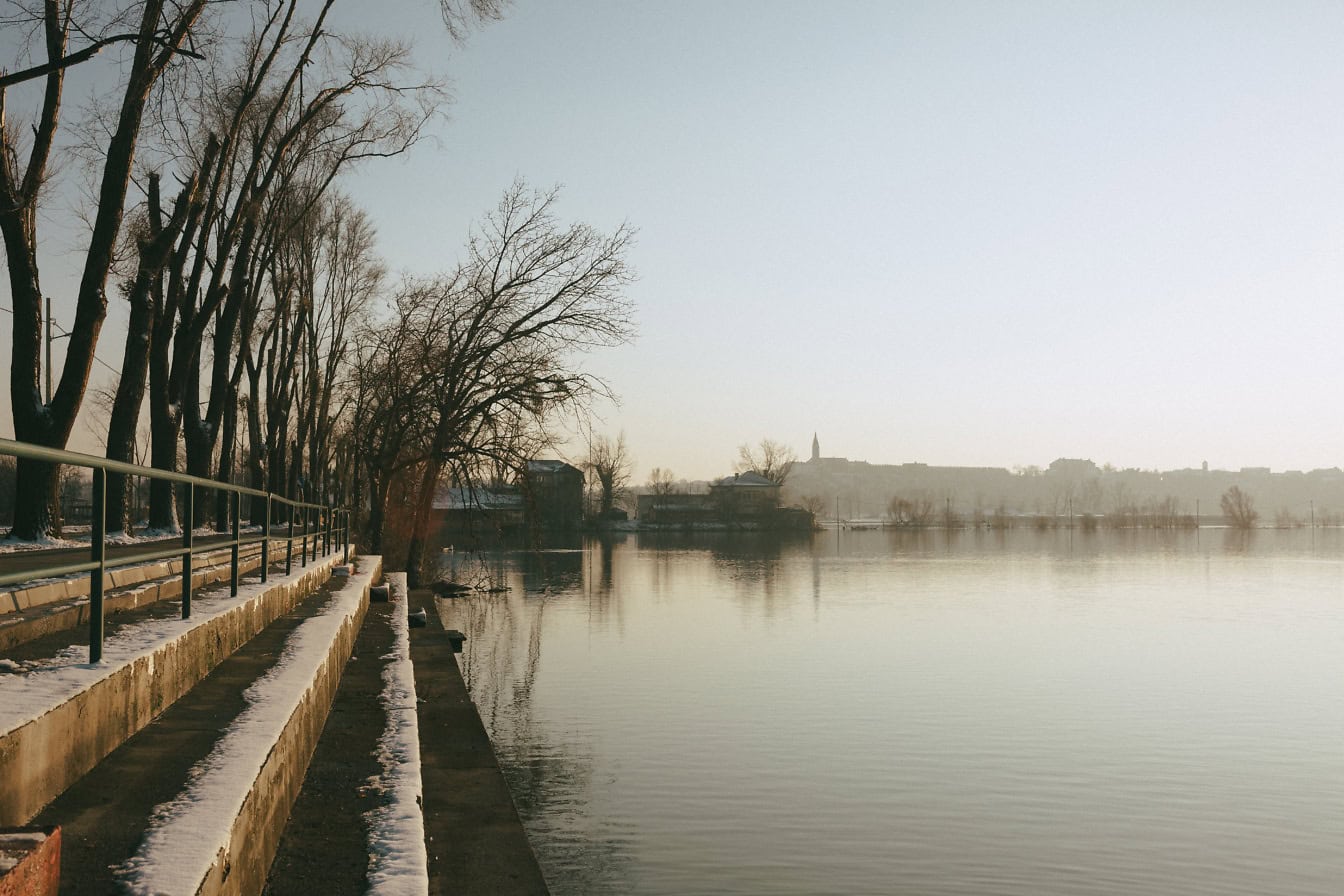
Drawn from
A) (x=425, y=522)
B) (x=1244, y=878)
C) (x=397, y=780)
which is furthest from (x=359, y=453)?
(x=397, y=780)

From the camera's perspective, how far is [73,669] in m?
4.74

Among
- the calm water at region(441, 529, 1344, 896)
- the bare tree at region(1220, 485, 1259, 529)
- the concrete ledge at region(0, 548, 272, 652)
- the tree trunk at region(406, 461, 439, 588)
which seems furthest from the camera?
the bare tree at region(1220, 485, 1259, 529)

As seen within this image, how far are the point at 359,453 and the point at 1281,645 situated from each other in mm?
24107

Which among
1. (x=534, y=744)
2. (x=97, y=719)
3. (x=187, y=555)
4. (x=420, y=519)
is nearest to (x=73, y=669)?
(x=97, y=719)

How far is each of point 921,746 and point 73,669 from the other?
12.8 meters

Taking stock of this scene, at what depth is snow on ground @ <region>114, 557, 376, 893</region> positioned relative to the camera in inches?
124

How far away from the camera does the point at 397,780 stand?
17.9 ft

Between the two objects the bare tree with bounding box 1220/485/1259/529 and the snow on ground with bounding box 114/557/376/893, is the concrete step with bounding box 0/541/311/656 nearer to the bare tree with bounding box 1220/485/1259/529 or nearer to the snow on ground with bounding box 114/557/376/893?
the snow on ground with bounding box 114/557/376/893

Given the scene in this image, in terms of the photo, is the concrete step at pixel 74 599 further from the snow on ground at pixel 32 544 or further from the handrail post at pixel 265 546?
the snow on ground at pixel 32 544

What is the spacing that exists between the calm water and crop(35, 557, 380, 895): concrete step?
17.3 ft

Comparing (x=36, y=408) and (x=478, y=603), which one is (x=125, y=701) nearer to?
(x=36, y=408)

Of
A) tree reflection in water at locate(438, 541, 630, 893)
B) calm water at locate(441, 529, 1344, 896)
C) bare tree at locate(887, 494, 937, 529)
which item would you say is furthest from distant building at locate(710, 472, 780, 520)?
calm water at locate(441, 529, 1344, 896)

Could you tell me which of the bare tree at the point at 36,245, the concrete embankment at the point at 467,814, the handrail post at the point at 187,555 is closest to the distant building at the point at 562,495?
the bare tree at the point at 36,245

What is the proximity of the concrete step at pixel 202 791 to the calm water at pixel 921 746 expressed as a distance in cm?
528
